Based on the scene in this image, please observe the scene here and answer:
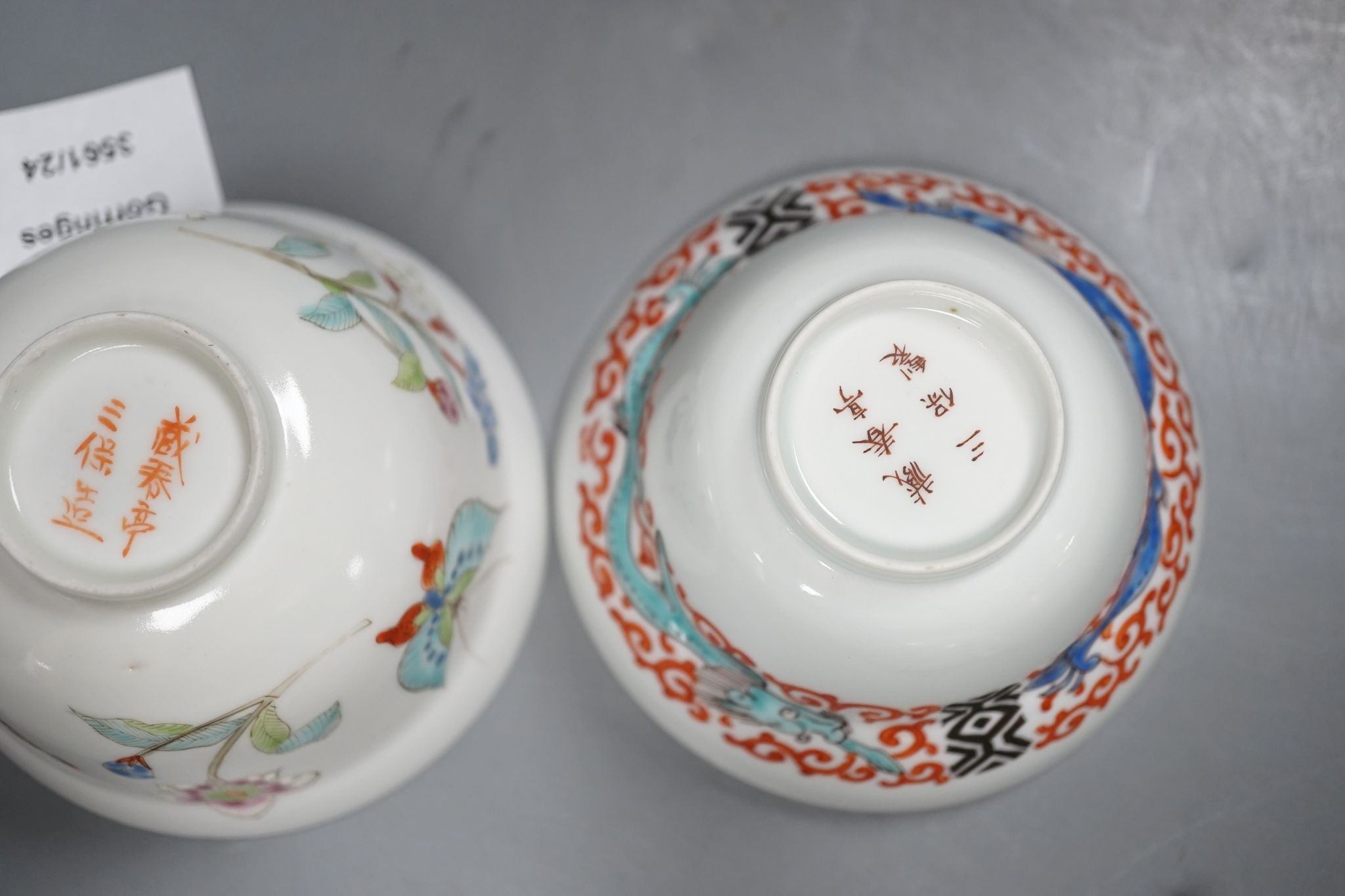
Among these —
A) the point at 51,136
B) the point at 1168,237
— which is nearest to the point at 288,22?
the point at 51,136

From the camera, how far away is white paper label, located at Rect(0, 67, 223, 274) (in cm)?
62

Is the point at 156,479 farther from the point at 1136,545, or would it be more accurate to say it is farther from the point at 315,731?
the point at 1136,545

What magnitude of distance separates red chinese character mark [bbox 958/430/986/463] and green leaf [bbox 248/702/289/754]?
11.6 inches

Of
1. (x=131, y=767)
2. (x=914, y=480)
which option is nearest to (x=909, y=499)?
(x=914, y=480)

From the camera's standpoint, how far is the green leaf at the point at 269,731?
41cm

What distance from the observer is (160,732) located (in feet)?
1.31

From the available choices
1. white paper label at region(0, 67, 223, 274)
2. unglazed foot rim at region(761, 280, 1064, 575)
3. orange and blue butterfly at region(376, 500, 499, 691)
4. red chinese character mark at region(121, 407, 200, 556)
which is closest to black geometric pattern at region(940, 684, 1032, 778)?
unglazed foot rim at region(761, 280, 1064, 575)

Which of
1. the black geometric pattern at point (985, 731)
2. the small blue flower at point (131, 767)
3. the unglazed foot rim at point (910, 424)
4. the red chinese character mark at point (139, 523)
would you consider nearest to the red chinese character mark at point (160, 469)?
the red chinese character mark at point (139, 523)

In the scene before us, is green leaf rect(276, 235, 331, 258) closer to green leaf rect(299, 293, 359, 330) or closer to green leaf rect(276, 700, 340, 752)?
green leaf rect(299, 293, 359, 330)

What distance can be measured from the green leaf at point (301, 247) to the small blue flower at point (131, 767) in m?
0.22

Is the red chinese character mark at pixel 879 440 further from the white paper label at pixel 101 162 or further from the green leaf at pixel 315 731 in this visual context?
the white paper label at pixel 101 162

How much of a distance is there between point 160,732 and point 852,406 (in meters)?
0.30

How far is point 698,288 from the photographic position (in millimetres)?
502

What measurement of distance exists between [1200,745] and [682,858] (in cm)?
31
